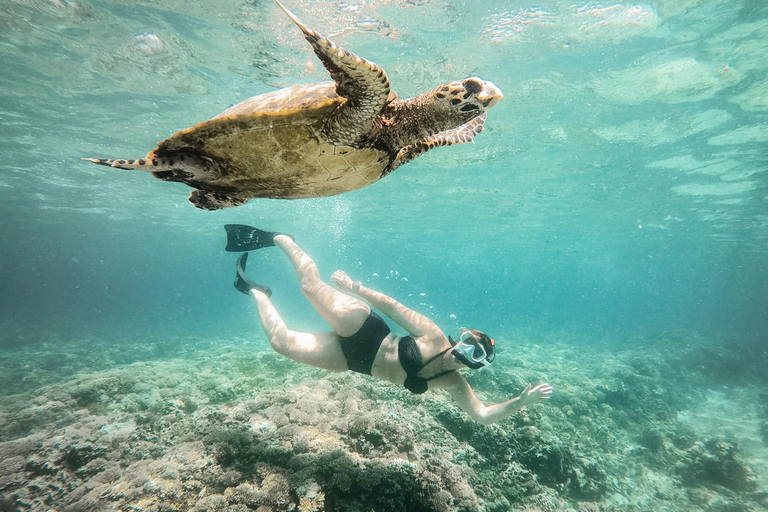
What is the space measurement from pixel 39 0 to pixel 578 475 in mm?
16614

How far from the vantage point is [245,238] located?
23.3 ft

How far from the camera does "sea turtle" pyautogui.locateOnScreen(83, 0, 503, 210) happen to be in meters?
2.18

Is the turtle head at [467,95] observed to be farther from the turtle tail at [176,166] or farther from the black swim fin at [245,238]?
the black swim fin at [245,238]

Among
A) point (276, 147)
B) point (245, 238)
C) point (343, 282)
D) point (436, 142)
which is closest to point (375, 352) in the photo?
point (343, 282)

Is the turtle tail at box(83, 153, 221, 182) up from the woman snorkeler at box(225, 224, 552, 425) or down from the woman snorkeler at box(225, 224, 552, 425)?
up

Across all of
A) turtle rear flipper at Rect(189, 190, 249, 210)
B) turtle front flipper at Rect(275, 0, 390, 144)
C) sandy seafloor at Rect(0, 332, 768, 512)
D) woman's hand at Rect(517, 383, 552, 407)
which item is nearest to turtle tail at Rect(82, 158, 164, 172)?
turtle rear flipper at Rect(189, 190, 249, 210)

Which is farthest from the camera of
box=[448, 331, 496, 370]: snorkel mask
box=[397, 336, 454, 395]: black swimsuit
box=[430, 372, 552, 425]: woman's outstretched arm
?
box=[430, 372, 552, 425]: woman's outstretched arm

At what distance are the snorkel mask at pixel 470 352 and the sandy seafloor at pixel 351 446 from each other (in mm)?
1427

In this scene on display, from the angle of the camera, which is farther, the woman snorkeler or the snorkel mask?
the woman snorkeler

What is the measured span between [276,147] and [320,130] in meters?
0.45

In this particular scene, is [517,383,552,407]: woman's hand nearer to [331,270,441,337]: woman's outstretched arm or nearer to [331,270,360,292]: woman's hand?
[331,270,441,337]: woman's outstretched arm

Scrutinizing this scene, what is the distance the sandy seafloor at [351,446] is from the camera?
3518mm

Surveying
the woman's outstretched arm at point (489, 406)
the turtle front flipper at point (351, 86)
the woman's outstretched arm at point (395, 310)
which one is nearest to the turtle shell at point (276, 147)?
the turtle front flipper at point (351, 86)

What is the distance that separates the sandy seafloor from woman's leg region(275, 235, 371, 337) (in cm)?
138
